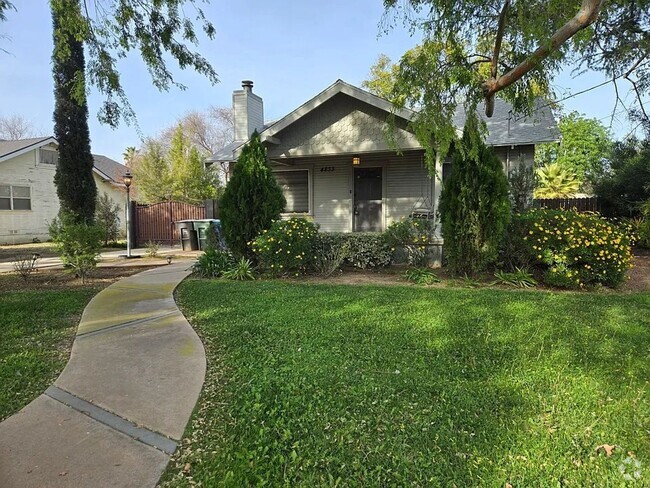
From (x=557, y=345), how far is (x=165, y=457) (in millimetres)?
3634

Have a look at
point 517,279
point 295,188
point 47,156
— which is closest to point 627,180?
point 517,279

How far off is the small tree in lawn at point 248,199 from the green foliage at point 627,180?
36.0 ft

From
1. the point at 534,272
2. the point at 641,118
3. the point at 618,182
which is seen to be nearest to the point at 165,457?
the point at 534,272

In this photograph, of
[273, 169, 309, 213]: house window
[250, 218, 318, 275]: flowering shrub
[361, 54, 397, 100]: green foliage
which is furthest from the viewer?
[361, 54, 397, 100]: green foliage

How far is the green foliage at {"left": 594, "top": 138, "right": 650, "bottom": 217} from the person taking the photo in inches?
502

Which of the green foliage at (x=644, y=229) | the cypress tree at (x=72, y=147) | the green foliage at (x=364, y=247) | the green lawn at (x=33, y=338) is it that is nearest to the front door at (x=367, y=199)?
the green foliage at (x=364, y=247)

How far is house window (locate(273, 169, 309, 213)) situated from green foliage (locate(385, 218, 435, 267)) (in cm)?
394

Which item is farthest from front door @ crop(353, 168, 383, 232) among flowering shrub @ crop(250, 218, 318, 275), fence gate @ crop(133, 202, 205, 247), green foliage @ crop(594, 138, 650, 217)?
fence gate @ crop(133, 202, 205, 247)

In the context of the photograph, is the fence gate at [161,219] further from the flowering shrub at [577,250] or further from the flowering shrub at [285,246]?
the flowering shrub at [577,250]

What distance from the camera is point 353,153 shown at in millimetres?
9758

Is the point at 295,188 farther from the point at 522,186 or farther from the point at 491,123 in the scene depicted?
the point at 522,186

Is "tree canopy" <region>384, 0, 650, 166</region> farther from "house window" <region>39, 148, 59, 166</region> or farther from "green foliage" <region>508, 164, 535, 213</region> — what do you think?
"house window" <region>39, 148, 59, 166</region>

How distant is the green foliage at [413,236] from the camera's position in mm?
8719

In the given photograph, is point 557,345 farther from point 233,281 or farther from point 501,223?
point 233,281
